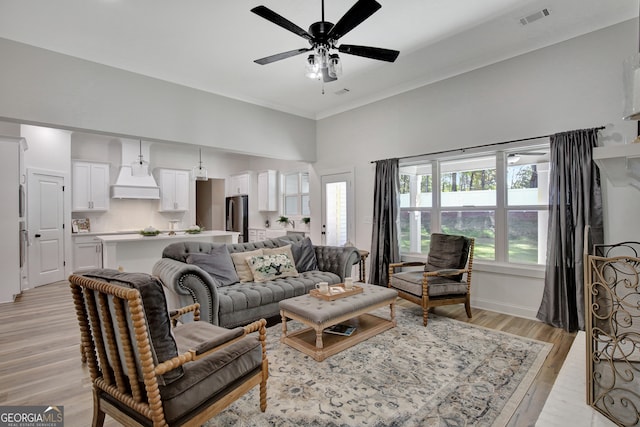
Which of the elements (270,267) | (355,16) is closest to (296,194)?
(270,267)

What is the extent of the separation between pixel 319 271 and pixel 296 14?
3.06 meters

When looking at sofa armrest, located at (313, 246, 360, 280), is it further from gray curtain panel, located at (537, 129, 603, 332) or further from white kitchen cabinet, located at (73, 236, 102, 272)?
white kitchen cabinet, located at (73, 236, 102, 272)

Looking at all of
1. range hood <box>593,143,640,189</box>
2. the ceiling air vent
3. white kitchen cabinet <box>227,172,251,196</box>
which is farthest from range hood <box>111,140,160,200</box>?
range hood <box>593,143,640,189</box>

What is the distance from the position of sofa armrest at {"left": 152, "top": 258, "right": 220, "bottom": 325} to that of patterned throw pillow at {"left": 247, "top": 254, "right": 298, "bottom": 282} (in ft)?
2.61

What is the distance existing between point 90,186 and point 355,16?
274 inches

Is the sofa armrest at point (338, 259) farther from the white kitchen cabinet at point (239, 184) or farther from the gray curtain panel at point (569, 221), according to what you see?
the white kitchen cabinet at point (239, 184)

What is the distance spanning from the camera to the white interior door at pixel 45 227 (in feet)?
17.9

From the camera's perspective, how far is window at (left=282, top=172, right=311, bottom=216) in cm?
755

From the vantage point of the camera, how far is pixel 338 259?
4309mm

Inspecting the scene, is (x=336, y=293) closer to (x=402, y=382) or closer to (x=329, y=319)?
(x=329, y=319)

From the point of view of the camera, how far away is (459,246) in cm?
386

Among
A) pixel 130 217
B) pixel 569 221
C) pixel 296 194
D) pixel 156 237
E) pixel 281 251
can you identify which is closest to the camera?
pixel 569 221

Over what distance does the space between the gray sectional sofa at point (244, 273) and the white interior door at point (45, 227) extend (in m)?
3.72

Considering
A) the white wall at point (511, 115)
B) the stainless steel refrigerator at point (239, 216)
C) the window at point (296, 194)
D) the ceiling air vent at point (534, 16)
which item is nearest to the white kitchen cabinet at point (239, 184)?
the stainless steel refrigerator at point (239, 216)
